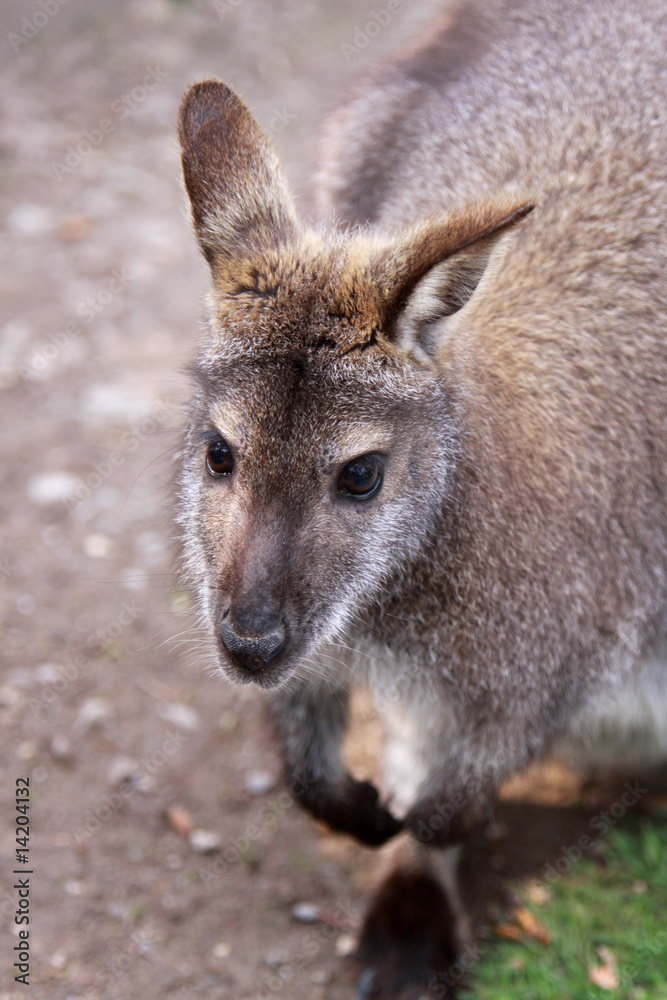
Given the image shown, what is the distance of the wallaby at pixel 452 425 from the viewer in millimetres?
2408

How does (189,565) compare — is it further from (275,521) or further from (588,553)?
(588,553)

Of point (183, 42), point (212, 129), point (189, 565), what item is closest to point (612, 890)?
point (189, 565)

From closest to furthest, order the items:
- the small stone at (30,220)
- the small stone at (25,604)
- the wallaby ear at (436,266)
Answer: the wallaby ear at (436,266)
the small stone at (25,604)
the small stone at (30,220)

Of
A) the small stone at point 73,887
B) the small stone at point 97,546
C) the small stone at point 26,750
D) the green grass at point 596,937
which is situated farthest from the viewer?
the small stone at point 97,546

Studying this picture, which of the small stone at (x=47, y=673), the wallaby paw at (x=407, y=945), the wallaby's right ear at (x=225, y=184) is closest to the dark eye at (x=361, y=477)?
the wallaby's right ear at (x=225, y=184)

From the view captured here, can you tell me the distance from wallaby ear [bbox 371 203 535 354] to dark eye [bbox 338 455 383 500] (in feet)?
1.05

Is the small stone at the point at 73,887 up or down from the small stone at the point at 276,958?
up

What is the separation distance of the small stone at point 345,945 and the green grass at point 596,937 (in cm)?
41

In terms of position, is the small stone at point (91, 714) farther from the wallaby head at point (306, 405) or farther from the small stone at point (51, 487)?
the wallaby head at point (306, 405)

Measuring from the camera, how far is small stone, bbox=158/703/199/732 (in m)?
4.02

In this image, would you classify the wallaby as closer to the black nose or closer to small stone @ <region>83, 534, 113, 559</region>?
the black nose

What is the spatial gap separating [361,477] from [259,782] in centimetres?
184

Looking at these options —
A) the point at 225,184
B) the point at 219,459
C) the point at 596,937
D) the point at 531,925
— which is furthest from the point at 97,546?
the point at 596,937

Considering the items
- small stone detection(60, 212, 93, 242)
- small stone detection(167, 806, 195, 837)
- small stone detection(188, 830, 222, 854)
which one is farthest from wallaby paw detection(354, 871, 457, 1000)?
small stone detection(60, 212, 93, 242)
